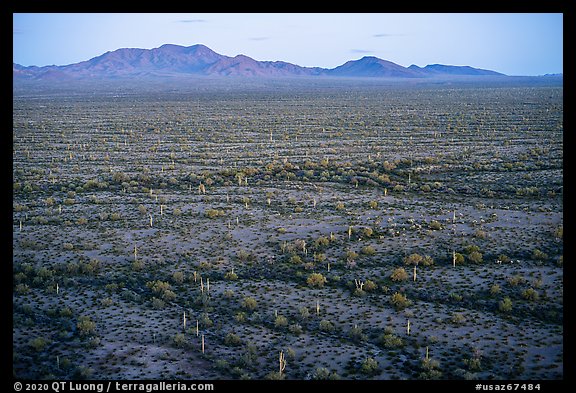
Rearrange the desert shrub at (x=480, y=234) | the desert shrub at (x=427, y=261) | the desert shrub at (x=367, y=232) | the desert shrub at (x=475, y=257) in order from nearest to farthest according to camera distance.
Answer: the desert shrub at (x=427, y=261) → the desert shrub at (x=475, y=257) → the desert shrub at (x=480, y=234) → the desert shrub at (x=367, y=232)

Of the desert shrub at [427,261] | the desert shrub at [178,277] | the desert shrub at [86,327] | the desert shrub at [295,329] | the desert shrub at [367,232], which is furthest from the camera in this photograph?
the desert shrub at [367,232]

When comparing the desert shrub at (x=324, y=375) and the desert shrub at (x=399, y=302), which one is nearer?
the desert shrub at (x=324, y=375)

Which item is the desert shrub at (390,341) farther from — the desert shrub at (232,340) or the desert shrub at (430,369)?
the desert shrub at (232,340)

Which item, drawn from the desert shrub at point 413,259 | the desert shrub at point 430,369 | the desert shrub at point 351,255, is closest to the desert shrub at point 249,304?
the desert shrub at point 351,255

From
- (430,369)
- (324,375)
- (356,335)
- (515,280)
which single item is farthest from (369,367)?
(515,280)

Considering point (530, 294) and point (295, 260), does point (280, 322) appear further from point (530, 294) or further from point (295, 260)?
point (530, 294)
